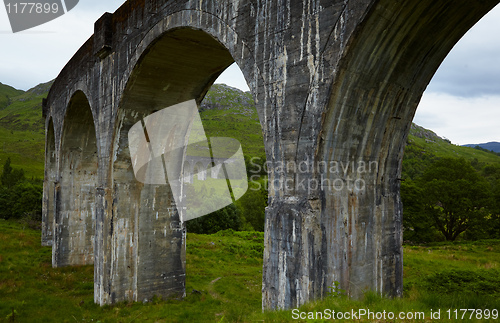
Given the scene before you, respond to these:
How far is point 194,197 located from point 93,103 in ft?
83.8

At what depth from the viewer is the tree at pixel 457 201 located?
77.9 ft

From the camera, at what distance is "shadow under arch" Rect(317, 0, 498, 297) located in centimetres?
402

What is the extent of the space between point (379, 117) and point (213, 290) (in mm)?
8474

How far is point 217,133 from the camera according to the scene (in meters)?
103

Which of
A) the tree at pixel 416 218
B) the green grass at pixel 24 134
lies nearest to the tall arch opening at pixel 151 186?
the tree at pixel 416 218

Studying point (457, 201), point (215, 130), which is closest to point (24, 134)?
point (215, 130)

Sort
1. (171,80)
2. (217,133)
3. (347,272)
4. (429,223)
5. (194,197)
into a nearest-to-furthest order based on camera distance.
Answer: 1. (347,272)
2. (171,80)
3. (429,223)
4. (194,197)
5. (217,133)

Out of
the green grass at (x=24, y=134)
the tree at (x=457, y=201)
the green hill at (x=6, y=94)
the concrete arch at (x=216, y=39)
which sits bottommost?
the tree at (x=457, y=201)

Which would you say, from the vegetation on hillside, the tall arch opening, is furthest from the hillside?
the tall arch opening

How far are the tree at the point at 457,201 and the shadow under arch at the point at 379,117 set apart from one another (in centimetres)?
2195

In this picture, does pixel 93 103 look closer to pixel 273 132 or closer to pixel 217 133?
pixel 273 132

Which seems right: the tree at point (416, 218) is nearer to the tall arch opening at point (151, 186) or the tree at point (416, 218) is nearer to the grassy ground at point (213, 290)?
the grassy ground at point (213, 290)

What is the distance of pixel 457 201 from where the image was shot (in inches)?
941

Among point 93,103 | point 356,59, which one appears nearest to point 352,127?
point 356,59
